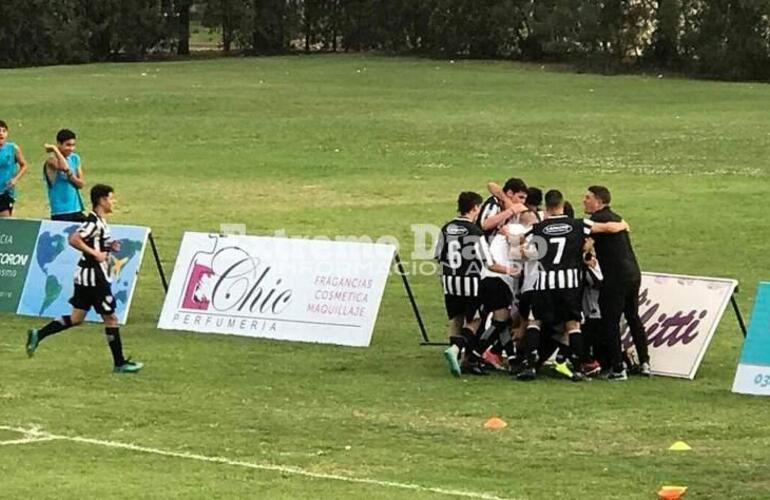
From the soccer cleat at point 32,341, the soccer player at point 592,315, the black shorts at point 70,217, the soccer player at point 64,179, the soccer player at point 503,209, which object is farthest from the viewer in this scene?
the black shorts at point 70,217

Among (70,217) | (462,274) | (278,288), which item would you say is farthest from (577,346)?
(70,217)

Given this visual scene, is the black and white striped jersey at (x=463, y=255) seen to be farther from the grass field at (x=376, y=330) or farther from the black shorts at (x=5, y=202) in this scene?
the black shorts at (x=5, y=202)

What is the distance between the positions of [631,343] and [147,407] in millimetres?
4653

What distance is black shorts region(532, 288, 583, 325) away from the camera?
1507cm

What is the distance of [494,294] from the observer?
15.5 meters

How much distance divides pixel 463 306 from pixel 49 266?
18.3 ft

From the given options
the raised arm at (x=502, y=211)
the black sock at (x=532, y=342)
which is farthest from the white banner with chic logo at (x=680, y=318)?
the raised arm at (x=502, y=211)

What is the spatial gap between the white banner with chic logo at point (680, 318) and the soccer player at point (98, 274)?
183 inches

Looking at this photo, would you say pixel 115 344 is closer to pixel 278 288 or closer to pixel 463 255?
pixel 278 288

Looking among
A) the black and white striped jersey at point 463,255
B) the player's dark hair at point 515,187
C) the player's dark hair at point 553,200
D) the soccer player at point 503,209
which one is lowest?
the black and white striped jersey at point 463,255

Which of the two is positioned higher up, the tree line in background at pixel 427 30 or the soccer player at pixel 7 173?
the soccer player at pixel 7 173

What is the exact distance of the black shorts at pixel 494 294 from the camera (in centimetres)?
1542

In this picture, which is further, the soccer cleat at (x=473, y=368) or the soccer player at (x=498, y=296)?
the soccer cleat at (x=473, y=368)

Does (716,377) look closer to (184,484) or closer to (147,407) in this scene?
(147,407)
